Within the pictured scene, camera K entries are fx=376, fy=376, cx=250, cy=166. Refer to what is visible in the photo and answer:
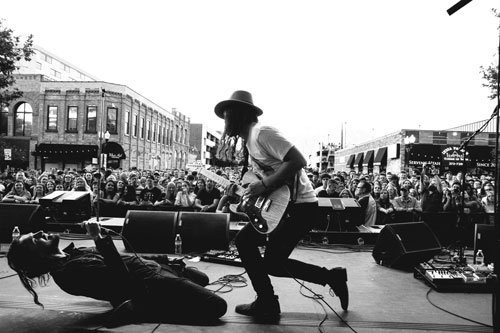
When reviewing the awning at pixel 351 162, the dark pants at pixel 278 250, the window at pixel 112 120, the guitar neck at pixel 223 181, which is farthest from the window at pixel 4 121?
the dark pants at pixel 278 250

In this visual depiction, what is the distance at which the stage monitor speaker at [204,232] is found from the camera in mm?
6422

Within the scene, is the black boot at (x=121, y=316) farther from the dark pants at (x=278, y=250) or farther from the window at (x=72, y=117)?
the window at (x=72, y=117)

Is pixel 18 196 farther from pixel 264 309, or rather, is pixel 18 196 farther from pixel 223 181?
pixel 264 309

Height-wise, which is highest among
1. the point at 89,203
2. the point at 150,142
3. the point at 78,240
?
the point at 150,142

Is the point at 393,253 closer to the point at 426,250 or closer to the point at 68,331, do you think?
the point at 426,250

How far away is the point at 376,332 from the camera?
10.6 feet

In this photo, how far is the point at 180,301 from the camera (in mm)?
3295

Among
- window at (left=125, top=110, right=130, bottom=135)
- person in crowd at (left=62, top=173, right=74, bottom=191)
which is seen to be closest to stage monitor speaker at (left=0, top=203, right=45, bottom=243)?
person in crowd at (left=62, top=173, right=74, bottom=191)

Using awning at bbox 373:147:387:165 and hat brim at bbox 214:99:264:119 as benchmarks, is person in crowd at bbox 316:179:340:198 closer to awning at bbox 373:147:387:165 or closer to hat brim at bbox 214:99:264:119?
hat brim at bbox 214:99:264:119

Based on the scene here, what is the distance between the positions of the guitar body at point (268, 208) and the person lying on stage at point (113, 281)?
2.54ft

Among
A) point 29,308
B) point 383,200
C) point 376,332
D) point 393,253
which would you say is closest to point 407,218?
point 383,200

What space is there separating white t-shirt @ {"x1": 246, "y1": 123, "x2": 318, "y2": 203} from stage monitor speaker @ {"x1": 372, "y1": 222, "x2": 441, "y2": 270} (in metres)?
2.59

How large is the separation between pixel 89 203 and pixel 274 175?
21.4ft

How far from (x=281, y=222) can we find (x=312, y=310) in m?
1.07
